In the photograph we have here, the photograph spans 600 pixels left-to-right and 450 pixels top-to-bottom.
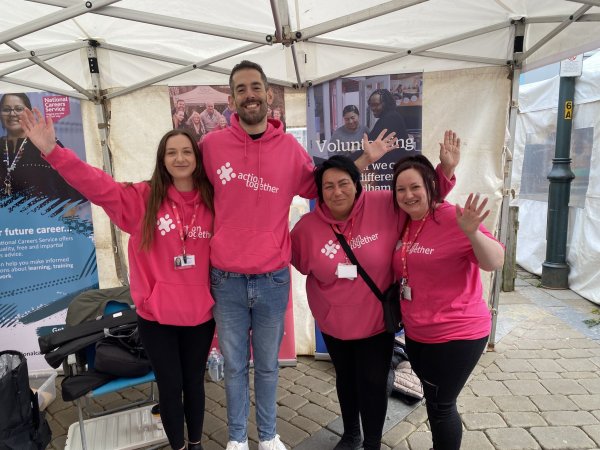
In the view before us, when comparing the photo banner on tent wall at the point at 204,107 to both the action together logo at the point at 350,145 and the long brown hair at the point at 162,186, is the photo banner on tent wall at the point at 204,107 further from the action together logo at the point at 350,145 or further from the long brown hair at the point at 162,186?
the long brown hair at the point at 162,186

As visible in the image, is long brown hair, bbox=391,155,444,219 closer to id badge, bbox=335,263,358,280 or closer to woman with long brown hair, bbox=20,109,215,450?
id badge, bbox=335,263,358,280

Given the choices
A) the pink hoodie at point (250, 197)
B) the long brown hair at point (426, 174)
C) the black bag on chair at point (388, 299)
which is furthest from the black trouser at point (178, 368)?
the long brown hair at point (426, 174)

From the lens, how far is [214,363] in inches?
136

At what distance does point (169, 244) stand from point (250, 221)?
42 cm

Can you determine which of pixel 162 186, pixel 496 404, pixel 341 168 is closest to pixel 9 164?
pixel 162 186

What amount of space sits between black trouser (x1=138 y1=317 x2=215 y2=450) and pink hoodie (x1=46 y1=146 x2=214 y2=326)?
10cm

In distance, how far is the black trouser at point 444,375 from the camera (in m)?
1.94

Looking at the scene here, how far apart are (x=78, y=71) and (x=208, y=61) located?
104 cm

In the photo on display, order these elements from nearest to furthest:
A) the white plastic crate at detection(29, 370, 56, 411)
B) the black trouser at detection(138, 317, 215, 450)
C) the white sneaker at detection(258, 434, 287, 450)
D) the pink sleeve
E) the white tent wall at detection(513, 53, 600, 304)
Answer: the pink sleeve < the black trouser at detection(138, 317, 215, 450) < the white sneaker at detection(258, 434, 287, 450) < the white plastic crate at detection(29, 370, 56, 411) < the white tent wall at detection(513, 53, 600, 304)

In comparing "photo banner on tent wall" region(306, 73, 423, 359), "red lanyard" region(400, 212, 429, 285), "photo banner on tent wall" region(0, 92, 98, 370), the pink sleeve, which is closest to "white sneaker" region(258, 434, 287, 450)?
"red lanyard" region(400, 212, 429, 285)

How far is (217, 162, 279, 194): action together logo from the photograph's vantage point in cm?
201

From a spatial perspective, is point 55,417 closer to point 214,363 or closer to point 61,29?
point 214,363

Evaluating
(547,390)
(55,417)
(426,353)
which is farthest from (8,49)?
(547,390)

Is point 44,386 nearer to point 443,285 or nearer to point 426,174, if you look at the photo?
point 443,285
